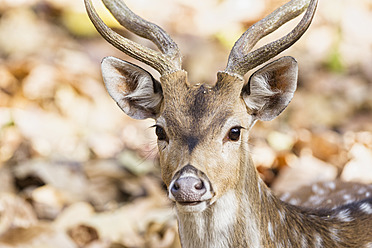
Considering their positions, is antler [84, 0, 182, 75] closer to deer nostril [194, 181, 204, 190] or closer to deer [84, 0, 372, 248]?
deer [84, 0, 372, 248]

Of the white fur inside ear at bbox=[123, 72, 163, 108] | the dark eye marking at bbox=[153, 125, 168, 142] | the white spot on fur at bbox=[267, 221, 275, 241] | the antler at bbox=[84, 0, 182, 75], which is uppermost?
the antler at bbox=[84, 0, 182, 75]

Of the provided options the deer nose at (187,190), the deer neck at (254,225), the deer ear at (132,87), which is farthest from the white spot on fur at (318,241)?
the deer ear at (132,87)

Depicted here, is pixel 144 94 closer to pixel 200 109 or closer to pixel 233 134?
pixel 200 109

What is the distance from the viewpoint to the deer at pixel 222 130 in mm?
3408

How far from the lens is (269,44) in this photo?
3543mm

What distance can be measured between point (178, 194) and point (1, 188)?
393cm

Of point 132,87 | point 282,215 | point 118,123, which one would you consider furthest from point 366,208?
point 118,123

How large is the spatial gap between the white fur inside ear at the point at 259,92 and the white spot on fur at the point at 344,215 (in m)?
1.02

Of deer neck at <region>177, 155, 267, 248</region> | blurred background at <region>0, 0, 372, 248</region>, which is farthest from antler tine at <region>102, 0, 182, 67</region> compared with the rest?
deer neck at <region>177, 155, 267, 248</region>

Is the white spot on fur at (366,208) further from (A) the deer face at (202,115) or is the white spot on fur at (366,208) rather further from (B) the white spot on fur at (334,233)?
(A) the deer face at (202,115)

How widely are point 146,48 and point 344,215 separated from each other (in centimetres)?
180

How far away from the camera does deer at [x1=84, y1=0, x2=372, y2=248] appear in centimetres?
341

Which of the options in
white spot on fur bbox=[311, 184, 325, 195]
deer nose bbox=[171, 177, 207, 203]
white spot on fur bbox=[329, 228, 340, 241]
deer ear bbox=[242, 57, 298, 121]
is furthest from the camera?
white spot on fur bbox=[311, 184, 325, 195]

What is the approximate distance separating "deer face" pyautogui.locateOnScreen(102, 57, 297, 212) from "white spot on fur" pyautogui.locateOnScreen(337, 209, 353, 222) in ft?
2.81
